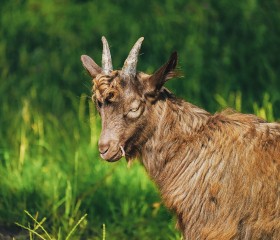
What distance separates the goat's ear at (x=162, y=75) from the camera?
7258mm

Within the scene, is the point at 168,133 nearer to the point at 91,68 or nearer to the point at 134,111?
the point at 134,111

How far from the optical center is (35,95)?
12.3 metres

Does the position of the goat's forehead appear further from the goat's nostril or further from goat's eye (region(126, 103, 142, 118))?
the goat's nostril

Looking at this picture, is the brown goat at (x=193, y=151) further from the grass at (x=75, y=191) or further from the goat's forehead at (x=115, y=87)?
the grass at (x=75, y=191)

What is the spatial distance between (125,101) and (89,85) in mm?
4222

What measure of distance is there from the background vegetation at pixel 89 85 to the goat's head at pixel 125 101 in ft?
4.84

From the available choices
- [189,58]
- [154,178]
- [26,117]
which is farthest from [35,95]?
[154,178]

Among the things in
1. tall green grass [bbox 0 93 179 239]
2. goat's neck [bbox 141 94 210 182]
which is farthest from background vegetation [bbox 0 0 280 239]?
goat's neck [bbox 141 94 210 182]

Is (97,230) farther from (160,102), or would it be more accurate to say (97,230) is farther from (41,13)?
(41,13)

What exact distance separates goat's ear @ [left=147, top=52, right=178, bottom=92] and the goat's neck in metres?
0.15

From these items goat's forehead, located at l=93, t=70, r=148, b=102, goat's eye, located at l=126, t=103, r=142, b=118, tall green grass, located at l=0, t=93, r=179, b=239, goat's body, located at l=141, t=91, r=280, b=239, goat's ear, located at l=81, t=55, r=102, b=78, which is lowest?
tall green grass, located at l=0, t=93, r=179, b=239

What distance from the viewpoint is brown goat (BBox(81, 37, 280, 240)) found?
7.30 meters

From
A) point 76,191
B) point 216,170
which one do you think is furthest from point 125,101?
point 76,191

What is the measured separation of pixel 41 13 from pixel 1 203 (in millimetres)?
5469
